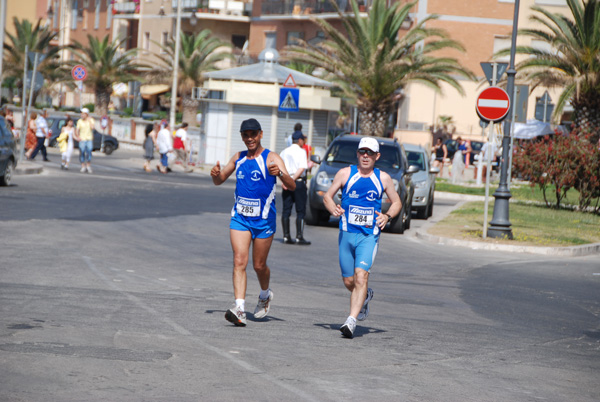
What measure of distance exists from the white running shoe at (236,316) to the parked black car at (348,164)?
36.4 feet

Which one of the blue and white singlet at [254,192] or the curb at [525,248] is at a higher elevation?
the blue and white singlet at [254,192]

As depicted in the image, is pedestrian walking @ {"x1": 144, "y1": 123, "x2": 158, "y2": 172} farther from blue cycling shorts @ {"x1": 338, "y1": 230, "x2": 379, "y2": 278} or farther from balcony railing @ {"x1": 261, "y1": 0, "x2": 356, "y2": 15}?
blue cycling shorts @ {"x1": 338, "y1": 230, "x2": 379, "y2": 278}

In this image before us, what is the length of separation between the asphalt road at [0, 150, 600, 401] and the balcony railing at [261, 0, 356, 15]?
4420 cm

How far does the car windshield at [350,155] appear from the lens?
68.6 ft

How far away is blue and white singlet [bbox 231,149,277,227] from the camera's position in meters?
9.05

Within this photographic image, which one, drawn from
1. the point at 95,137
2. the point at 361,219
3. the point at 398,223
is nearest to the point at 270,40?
the point at 95,137

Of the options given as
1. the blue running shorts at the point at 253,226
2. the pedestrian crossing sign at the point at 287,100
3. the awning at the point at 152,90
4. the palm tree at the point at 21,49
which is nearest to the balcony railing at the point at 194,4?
the awning at the point at 152,90

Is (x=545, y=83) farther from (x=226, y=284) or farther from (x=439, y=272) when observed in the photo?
(x=226, y=284)

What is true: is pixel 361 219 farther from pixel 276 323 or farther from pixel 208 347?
pixel 208 347

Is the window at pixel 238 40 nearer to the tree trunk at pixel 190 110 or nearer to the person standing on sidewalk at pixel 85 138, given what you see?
the tree trunk at pixel 190 110

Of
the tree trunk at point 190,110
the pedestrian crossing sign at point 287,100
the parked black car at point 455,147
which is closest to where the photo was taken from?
the pedestrian crossing sign at point 287,100

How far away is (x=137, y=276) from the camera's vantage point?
38.2 feet

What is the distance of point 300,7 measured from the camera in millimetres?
64000

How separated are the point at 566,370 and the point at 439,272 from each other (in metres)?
6.65
